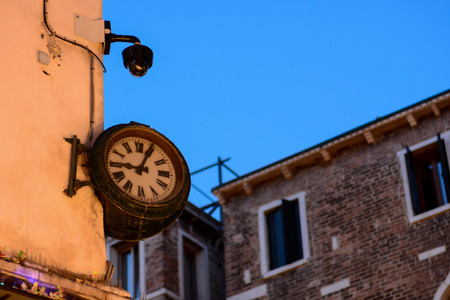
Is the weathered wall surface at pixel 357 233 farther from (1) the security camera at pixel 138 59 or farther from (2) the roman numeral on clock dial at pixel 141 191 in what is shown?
(2) the roman numeral on clock dial at pixel 141 191

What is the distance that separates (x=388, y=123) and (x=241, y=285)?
5.44 m

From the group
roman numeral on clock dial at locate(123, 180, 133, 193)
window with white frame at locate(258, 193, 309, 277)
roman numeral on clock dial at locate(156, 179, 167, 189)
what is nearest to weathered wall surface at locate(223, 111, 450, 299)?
window with white frame at locate(258, 193, 309, 277)

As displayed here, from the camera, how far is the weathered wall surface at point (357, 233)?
89.5ft

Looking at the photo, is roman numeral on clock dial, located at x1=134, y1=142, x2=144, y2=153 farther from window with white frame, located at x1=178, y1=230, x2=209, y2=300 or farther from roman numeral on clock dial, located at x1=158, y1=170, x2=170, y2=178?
window with white frame, located at x1=178, y1=230, x2=209, y2=300

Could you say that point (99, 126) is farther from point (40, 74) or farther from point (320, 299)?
point (320, 299)

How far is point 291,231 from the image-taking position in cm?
2966

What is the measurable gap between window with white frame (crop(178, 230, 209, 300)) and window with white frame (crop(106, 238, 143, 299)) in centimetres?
116

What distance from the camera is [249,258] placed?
30.2 meters

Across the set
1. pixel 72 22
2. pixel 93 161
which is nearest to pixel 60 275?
pixel 93 161

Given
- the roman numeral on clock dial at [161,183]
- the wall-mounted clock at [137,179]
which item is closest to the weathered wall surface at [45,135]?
the wall-mounted clock at [137,179]

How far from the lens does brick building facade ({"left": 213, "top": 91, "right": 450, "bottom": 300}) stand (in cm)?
2742

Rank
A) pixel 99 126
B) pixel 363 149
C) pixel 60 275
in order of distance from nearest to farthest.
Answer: pixel 60 275 < pixel 99 126 < pixel 363 149

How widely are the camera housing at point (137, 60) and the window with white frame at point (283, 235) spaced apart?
46.0 ft

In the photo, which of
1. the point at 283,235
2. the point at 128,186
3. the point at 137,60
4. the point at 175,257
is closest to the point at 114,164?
the point at 128,186
